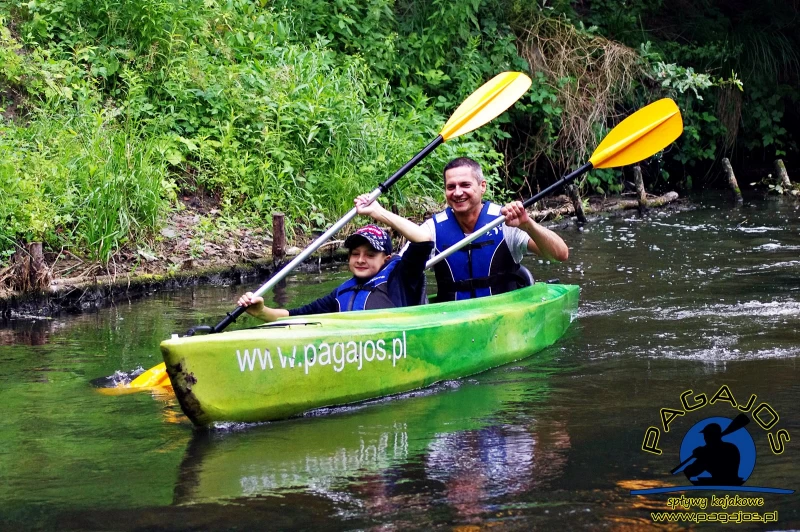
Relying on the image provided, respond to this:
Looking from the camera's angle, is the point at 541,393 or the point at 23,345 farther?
the point at 23,345

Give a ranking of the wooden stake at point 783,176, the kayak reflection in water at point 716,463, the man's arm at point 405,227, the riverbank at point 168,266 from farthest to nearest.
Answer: the wooden stake at point 783,176 → the riverbank at point 168,266 → the man's arm at point 405,227 → the kayak reflection in water at point 716,463

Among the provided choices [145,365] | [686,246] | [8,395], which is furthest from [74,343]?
[686,246]

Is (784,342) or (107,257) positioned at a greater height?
(107,257)


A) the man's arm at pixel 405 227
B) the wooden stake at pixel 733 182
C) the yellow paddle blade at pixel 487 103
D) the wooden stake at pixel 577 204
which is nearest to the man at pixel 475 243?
the man's arm at pixel 405 227

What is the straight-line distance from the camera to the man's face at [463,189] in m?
5.23

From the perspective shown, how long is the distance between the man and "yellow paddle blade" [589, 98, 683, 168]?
1073mm

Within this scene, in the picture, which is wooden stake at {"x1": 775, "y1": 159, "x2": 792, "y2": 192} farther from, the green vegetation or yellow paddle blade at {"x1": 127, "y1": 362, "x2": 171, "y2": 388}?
yellow paddle blade at {"x1": 127, "y1": 362, "x2": 171, "y2": 388}

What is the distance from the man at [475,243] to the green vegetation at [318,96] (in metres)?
2.94

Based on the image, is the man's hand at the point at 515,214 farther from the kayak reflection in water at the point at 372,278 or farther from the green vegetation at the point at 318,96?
the green vegetation at the point at 318,96

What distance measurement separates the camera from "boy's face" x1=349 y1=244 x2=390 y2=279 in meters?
4.73

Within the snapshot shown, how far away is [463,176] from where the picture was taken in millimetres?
5230

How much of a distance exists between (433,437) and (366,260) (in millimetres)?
1095

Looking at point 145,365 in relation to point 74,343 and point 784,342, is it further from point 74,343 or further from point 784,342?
point 784,342

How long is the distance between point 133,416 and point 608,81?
868 cm
